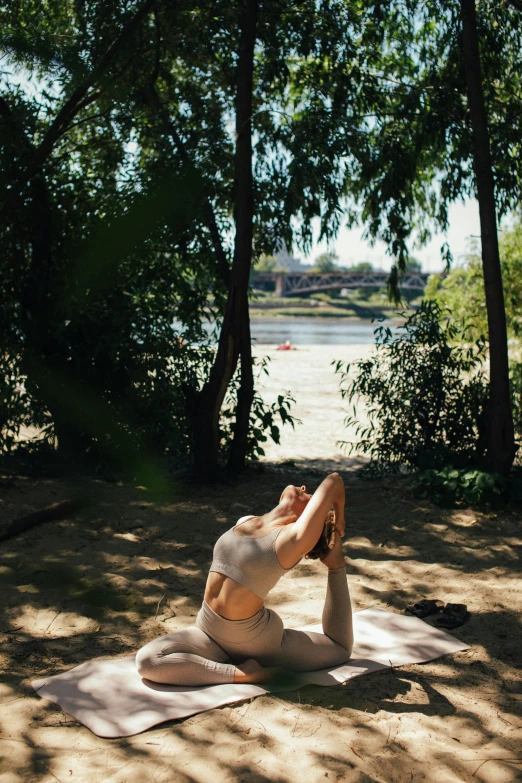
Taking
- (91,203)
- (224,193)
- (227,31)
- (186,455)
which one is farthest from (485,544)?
(227,31)

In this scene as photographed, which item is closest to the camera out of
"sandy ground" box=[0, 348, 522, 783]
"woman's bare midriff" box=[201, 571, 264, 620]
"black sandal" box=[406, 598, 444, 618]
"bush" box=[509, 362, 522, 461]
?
"sandy ground" box=[0, 348, 522, 783]

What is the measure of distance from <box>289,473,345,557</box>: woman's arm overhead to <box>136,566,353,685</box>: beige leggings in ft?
1.65

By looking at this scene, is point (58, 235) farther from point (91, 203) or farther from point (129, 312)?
point (129, 312)

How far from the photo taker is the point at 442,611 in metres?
5.33

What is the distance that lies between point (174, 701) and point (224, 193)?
6.52 m

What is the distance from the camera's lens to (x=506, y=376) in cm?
800

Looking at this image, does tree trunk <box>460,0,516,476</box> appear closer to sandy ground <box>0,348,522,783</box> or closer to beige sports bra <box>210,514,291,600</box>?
sandy ground <box>0,348,522,783</box>

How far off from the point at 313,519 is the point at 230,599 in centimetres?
60

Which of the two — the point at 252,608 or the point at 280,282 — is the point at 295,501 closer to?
the point at 252,608

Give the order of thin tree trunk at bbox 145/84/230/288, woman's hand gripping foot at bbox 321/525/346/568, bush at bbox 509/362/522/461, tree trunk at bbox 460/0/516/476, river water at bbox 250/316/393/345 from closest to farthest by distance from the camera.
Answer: woman's hand gripping foot at bbox 321/525/346/568 < tree trunk at bbox 460/0/516/476 < thin tree trunk at bbox 145/84/230/288 < bush at bbox 509/362/522/461 < river water at bbox 250/316/393/345

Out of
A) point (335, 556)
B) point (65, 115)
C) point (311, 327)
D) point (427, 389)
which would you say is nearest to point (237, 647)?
point (335, 556)

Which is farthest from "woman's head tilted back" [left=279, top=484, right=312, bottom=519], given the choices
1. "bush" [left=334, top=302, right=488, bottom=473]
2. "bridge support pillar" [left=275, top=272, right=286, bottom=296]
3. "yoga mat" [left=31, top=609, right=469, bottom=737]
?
"bridge support pillar" [left=275, top=272, right=286, bottom=296]

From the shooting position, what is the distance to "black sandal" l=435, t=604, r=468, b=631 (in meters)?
5.08

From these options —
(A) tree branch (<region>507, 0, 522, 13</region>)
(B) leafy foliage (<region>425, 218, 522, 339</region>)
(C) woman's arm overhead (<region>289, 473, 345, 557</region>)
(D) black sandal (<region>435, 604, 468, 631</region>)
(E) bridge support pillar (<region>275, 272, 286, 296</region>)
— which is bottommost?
(D) black sandal (<region>435, 604, 468, 631</region>)
